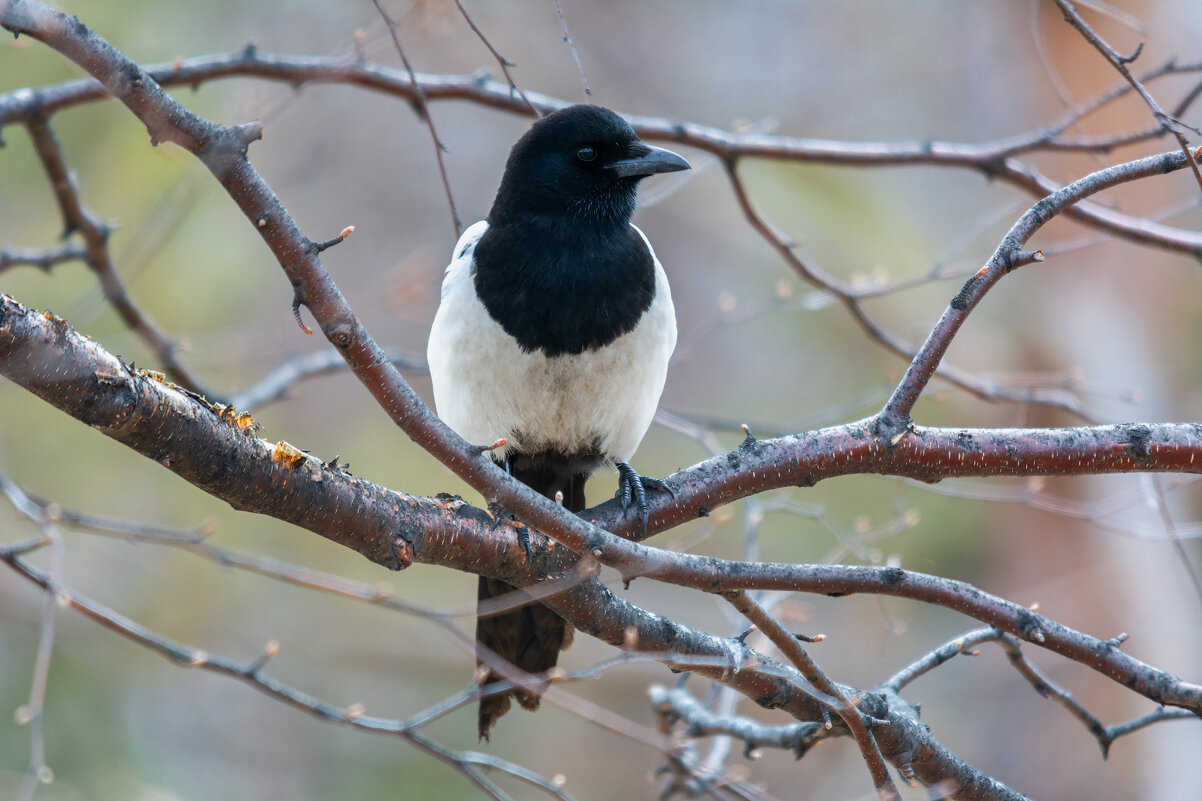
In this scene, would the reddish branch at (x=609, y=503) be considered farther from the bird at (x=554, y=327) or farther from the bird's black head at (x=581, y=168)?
the bird's black head at (x=581, y=168)

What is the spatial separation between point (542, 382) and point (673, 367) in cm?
380

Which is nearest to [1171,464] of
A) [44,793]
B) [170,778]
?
[44,793]

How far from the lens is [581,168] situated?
3117mm

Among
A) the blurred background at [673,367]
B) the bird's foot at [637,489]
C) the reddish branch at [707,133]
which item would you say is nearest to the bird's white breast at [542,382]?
the bird's foot at [637,489]

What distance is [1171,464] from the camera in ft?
7.00

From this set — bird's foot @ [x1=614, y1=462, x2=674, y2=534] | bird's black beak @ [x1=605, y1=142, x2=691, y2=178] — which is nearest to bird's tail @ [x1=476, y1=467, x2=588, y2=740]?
bird's foot @ [x1=614, y1=462, x2=674, y2=534]

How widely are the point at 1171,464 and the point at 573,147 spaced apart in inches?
68.9

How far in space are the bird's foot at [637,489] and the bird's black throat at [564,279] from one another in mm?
394

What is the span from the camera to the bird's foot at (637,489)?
2.37m

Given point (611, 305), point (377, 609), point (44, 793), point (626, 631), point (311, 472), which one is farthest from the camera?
point (377, 609)

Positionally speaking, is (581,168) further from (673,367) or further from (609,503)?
(673,367)

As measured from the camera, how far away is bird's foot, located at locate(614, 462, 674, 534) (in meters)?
2.37

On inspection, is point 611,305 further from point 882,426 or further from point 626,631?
point 626,631

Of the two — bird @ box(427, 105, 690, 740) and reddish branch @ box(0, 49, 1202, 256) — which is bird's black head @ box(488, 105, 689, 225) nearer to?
bird @ box(427, 105, 690, 740)
